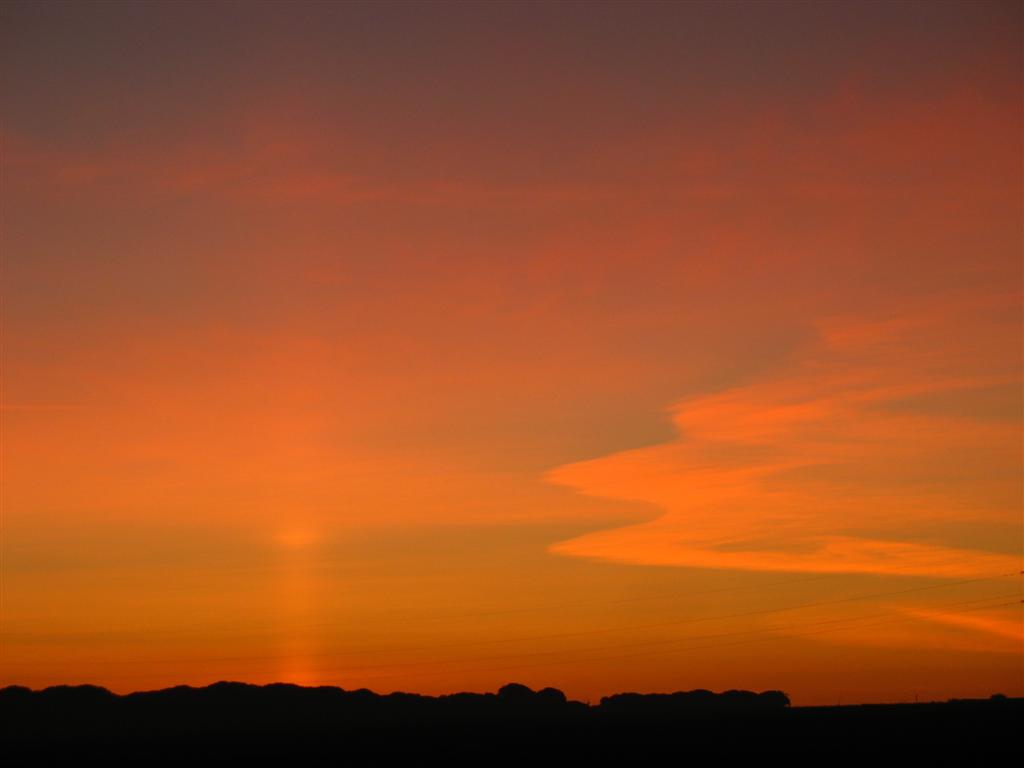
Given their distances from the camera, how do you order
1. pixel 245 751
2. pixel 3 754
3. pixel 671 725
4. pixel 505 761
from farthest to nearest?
1. pixel 671 725
2. pixel 3 754
3. pixel 245 751
4. pixel 505 761

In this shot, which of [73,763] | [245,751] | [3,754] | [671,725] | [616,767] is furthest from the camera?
[671,725]

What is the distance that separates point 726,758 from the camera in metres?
86.8

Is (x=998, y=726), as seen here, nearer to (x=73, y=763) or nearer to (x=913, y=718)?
(x=913, y=718)

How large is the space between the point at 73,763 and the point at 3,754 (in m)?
30.8

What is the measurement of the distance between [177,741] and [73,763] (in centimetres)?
4205

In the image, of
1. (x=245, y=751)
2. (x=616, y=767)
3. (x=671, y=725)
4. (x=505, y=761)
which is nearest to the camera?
(x=616, y=767)

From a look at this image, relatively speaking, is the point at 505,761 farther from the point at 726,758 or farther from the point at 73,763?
the point at 73,763

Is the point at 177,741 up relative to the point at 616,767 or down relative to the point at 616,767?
up

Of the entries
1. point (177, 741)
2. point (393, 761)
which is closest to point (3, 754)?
point (177, 741)

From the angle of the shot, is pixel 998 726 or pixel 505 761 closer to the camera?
pixel 505 761

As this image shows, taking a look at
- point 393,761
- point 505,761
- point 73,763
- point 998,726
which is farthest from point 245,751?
point 998,726

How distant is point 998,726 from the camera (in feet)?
381

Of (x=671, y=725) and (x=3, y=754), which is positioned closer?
(x=3, y=754)

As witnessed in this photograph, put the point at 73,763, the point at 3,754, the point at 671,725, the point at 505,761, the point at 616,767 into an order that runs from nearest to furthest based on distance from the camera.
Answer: the point at 616,767
the point at 505,761
the point at 73,763
the point at 3,754
the point at 671,725
